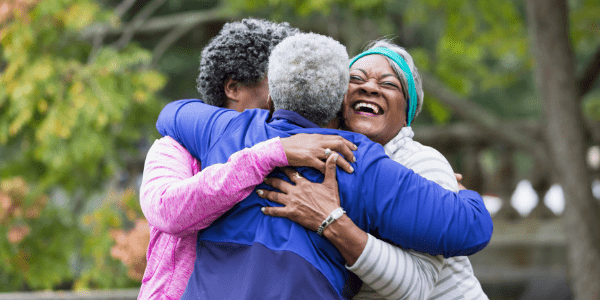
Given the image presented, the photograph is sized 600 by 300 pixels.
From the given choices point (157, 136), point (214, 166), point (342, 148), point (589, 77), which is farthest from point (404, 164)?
point (157, 136)

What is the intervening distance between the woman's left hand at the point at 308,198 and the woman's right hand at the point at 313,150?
0.03m

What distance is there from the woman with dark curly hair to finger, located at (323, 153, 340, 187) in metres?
0.02

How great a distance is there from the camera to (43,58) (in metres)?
4.84

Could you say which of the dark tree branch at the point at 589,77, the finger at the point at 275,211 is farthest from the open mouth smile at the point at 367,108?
the dark tree branch at the point at 589,77

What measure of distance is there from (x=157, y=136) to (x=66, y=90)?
1.06 meters

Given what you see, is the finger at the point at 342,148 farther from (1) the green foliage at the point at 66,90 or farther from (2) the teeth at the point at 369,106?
(1) the green foliage at the point at 66,90

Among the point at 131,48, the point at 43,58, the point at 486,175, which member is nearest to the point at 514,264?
the point at 486,175

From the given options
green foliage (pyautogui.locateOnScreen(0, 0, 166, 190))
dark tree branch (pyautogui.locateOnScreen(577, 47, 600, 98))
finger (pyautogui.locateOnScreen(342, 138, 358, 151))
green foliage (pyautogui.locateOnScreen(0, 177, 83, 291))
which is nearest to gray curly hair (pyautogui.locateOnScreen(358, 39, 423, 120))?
finger (pyautogui.locateOnScreen(342, 138, 358, 151))

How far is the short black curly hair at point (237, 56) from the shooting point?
1.93 metres

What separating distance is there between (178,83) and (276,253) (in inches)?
308

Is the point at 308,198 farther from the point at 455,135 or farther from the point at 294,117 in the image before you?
the point at 455,135

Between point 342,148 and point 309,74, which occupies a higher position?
point 309,74

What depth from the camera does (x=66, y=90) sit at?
196 inches

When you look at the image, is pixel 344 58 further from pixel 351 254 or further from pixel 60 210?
pixel 60 210
